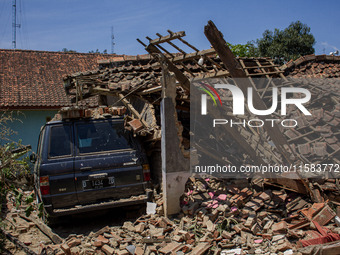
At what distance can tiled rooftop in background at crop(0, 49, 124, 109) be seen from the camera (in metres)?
19.0

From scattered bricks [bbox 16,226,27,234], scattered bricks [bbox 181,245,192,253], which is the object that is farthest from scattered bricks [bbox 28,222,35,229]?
scattered bricks [bbox 181,245,192,253]

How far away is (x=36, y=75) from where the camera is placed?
2136 centimetres

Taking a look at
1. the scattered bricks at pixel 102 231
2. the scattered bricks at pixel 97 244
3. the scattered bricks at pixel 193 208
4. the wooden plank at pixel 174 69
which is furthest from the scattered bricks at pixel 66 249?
the wooden plank at pixel 174 69

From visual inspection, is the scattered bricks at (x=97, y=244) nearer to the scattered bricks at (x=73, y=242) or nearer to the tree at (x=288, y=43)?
the scattered bricks at (x=73, y=242)

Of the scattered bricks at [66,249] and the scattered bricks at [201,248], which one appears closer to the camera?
the scattered bricks at [201,248]

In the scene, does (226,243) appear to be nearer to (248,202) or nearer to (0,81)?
(248,202)

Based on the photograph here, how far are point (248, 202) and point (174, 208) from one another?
4.84ft

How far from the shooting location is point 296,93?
10359 mm

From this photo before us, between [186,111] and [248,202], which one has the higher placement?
[186,111]

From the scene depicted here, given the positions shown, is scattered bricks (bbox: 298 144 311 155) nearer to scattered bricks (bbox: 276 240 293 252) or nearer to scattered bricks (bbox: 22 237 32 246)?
scattered bricks (bbox: 276 240 293 252)

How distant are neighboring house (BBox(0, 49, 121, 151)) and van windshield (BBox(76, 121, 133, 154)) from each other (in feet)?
34.5

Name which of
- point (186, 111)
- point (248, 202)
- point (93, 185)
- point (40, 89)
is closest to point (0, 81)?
point (40, 89)

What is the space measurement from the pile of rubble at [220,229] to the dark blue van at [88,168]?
534 millimetres

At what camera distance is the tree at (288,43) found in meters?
26.0
